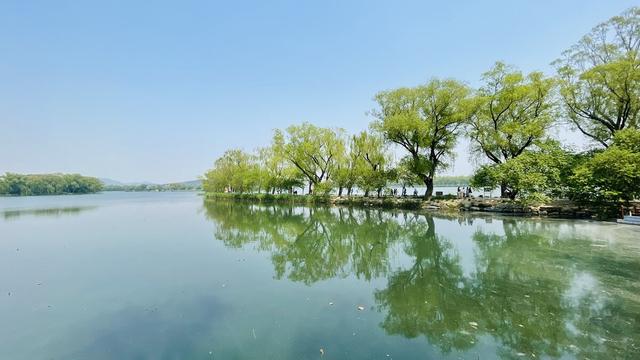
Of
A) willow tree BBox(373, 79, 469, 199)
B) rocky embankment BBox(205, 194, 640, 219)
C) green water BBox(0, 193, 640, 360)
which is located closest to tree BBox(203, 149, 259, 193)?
rocky embankment BBox(205, 194, 640, 219)

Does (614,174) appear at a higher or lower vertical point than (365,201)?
higher

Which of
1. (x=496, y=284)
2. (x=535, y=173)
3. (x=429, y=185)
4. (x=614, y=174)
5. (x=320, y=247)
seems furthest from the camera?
(x=429, y=185)

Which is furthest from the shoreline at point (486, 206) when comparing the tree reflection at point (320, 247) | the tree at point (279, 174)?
the tree reflection at point (320, 247)

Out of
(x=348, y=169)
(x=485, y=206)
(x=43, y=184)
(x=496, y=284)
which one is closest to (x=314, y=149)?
(x=348, y=169)

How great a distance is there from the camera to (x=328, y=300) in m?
6.54

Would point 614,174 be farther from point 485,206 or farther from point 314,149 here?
point 314,149

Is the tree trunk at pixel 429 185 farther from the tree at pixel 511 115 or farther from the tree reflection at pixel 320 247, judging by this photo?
the tree reflection at pixel 320 247

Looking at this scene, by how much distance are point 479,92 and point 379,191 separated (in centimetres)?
1468

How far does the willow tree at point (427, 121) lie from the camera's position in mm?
27922

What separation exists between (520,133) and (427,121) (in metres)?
7.66

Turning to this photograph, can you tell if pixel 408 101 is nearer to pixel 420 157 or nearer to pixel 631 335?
pixel 420 157

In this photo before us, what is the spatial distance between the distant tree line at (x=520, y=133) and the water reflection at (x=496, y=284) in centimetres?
706

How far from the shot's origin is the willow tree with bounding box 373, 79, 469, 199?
27.9m

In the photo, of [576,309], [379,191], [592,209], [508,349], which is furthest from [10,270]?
[379,191]
